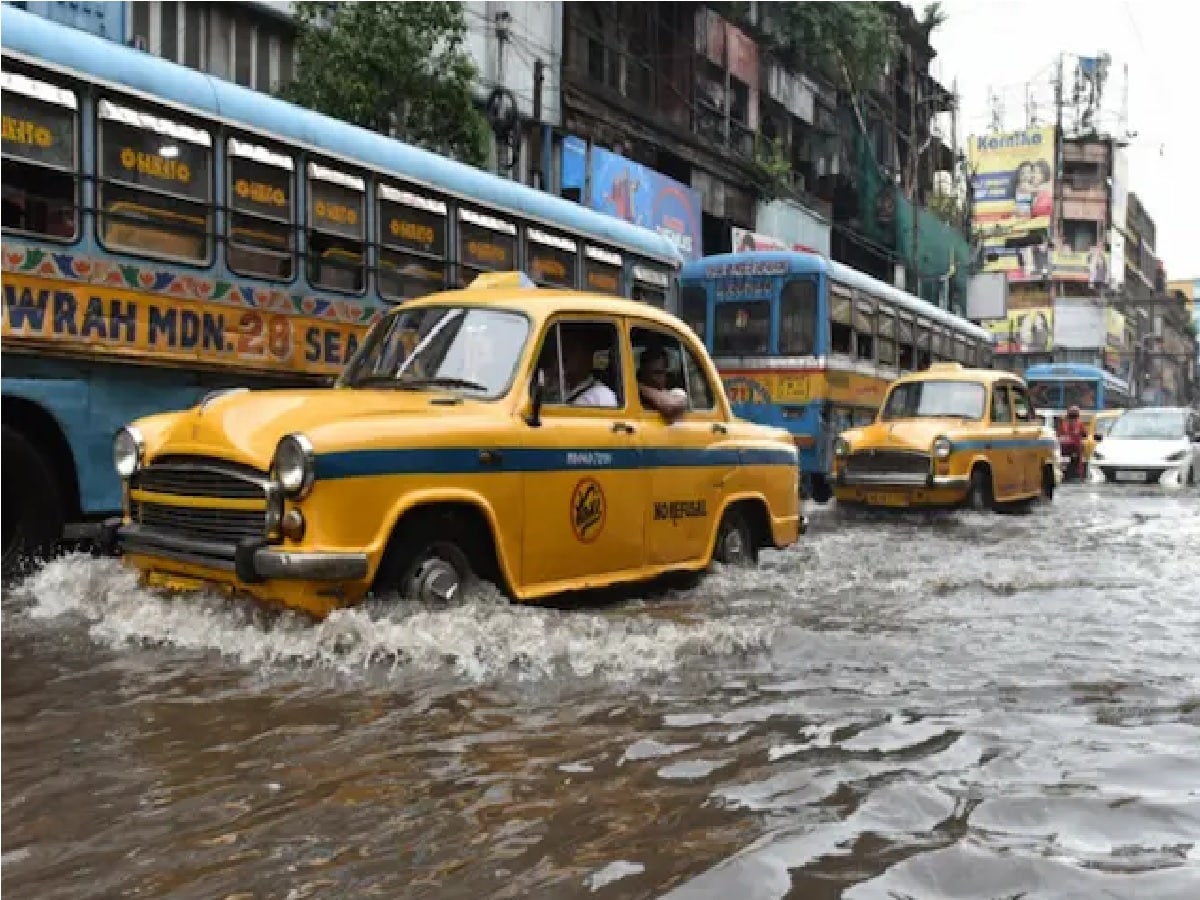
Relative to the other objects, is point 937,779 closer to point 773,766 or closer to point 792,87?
point 773,766

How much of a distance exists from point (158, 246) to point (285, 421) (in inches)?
108

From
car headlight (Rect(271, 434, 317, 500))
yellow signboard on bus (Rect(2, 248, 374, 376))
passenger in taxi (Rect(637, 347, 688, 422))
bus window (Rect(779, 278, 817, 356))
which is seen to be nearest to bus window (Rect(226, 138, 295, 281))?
yellow signboard on bus (Rect(2, 248, 374, 376))

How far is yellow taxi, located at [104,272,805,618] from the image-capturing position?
15.6 ft

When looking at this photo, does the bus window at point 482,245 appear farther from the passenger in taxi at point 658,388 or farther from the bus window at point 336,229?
the passenger in taxi at point 658,388

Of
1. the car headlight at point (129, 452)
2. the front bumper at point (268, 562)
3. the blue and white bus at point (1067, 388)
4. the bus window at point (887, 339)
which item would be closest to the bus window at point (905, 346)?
the bus window at point (887, 339)

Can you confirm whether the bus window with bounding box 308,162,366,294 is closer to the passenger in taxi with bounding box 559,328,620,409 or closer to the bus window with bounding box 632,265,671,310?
the passenger in taxi with bounding box 559,328,620,409

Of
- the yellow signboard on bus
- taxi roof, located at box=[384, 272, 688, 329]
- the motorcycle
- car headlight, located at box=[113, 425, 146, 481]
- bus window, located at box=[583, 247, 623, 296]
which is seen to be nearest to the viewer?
car headlight, located at box=[113, 425, 146, 481]

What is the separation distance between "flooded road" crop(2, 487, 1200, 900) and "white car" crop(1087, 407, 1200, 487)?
52.6 ft

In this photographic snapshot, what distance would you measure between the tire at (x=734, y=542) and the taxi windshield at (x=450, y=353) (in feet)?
6.96

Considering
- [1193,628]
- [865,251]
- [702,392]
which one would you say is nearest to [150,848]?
[702,392]

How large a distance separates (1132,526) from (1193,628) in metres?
7.20

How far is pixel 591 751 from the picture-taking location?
151 inches

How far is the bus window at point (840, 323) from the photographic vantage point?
49.6ft

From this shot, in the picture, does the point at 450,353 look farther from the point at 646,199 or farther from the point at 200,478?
the point at 646,199
